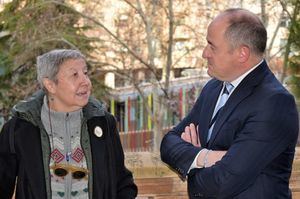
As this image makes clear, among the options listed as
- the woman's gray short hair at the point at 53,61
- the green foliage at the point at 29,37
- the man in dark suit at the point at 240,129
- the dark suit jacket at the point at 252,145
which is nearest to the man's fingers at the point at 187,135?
the man in dark suit at the point at 240,129

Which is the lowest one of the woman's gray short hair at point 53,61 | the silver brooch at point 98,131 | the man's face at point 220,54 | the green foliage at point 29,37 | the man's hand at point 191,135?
the green foliage at point 29,37

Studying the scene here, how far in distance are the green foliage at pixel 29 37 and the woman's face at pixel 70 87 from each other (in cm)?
868

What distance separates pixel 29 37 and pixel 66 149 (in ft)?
33.7

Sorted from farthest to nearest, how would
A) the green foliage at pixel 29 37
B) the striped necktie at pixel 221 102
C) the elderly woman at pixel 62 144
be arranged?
the green foliage at pixel 29 37, the elderly woman at pixel 62 144, the striped necktie at pixel 221 102

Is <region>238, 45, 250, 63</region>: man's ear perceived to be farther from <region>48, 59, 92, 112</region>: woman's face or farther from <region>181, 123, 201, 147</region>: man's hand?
<region>48, 59, 92, 112</region>: woman's face

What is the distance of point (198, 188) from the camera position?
93.0 inches

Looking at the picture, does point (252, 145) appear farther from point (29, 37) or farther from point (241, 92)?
point (29, 37)

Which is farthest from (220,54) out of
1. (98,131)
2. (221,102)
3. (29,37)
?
(29,37)

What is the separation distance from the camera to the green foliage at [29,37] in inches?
494

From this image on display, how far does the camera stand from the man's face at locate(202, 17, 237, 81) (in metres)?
2.40

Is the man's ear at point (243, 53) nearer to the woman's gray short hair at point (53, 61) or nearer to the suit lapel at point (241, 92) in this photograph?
the suit lapel at point (241, 92)

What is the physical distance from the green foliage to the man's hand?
361 inches

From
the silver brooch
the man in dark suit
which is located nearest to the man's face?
the man in dark suit

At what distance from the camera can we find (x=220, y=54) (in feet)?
7.91
